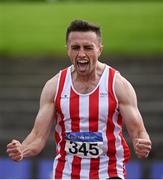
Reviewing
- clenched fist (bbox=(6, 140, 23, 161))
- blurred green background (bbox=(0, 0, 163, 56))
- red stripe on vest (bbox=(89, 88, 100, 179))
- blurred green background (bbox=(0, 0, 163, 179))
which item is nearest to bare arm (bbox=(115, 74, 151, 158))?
red stripe on vest (bbox=(89, 88, 100, 179))

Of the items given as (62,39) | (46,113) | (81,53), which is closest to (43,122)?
(46,113)

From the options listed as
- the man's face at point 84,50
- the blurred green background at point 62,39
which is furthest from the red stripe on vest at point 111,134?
the blurred green background at point 62,39

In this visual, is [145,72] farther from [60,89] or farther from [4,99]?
[60,89]

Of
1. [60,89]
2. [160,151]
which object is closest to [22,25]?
[160,151]

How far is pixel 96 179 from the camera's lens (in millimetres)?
5441

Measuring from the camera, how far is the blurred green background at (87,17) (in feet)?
47.4

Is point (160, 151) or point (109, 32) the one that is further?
point (109, 32)

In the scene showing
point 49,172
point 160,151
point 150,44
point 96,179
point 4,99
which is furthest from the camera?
point 150,44

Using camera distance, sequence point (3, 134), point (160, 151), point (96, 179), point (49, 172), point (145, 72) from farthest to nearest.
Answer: point (145, 72)
point (3, 134)
point (160, 151)
point (49, 172)
point (96, 179)

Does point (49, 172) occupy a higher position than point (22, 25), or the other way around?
point (22, 25)

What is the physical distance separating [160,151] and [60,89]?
5410mm

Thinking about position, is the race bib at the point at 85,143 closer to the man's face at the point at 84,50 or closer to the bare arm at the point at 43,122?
the bare arm at the point at 43,122

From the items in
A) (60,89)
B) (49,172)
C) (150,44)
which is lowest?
(49,172)

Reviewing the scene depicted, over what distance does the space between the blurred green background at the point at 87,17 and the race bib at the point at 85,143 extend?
29.7 feet
